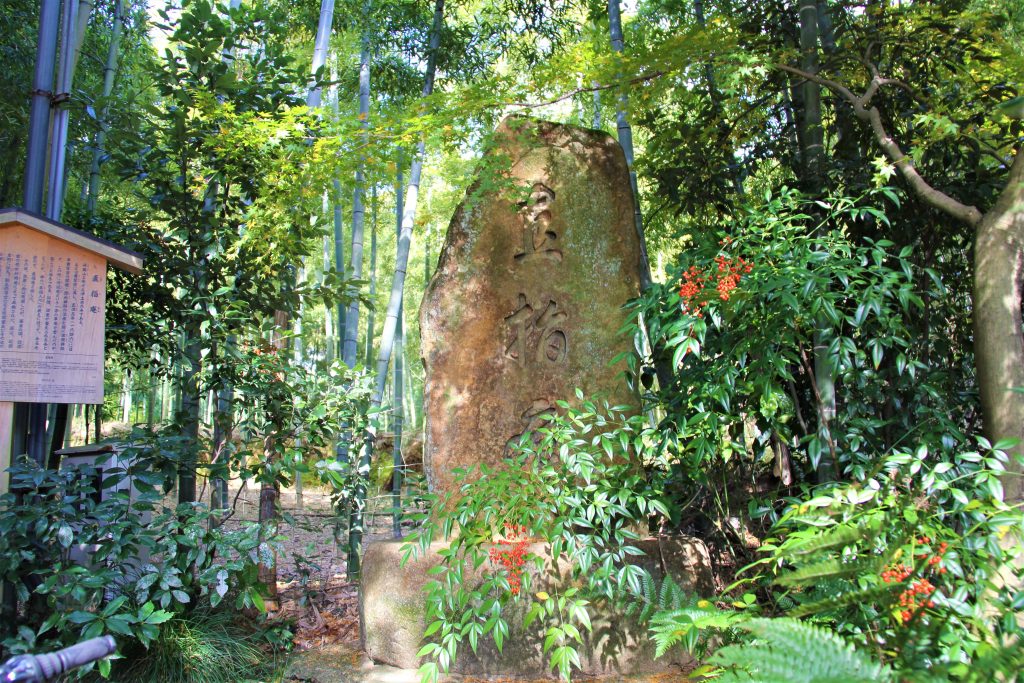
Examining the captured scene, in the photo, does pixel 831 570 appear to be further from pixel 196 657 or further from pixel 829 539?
pixel 196 657

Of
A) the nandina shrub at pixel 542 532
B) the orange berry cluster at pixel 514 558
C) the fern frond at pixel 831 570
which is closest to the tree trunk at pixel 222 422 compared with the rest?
the nandina shrub at pixel 542 532

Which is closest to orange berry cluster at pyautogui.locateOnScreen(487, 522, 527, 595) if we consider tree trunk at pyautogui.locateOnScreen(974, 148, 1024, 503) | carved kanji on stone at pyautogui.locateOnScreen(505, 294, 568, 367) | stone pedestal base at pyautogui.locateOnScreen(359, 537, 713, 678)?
stone pedestal base at pyautogui.locateOnScreen(359, 537, 713, 678)

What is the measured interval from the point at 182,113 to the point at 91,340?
137 centimetres

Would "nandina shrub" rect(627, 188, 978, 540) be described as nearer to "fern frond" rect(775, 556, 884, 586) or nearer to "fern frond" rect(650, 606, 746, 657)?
"fern frond" rect(650, 606, 746, 657)

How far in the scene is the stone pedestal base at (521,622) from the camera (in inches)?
118

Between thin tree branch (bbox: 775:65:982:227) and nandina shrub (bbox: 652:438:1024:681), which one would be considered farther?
thin tree branch (bbox: 775:65:982:227)

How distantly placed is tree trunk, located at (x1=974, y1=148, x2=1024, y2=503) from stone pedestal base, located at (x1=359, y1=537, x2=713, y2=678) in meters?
1.29

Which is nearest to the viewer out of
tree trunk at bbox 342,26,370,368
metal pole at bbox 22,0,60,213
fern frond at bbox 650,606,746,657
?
fern frond at bbox 650,606,746,657

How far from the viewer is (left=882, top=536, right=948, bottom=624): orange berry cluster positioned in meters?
1.51

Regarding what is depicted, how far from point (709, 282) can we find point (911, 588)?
130 cm

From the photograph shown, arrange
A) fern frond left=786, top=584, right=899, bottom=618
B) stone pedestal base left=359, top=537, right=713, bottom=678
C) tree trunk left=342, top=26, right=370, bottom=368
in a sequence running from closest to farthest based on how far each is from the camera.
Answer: fern frond left=786, top=584, right=899, bottom=618 < stone pedestal base left=359, top=537, right=713, bottom=678 < tree trunk left=342, top=26, right=370, bottom=368

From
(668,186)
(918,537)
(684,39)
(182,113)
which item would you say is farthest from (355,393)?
(918,537)

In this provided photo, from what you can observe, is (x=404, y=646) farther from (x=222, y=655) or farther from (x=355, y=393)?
(x=355, y=393)

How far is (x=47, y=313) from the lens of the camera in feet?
9.93
